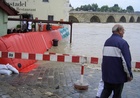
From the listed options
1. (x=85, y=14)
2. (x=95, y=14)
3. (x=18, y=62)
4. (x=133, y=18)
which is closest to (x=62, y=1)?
(x=18, y=62)

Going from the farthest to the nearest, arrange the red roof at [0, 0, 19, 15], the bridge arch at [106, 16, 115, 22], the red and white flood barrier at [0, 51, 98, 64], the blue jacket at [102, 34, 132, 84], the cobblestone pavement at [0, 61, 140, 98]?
the bridge arch at [106, 16, 115, 22], the red roof at [0, 0, 19, 15], the red and white flood barrier at [0, 51, 98, 64], the cobblestone pavement at [0, 61, 140, 98], the blue jacket at [102, 34, 132, 84]

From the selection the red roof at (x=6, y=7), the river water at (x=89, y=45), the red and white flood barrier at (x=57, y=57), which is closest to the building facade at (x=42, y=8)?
the river water at (x=89, y=45)

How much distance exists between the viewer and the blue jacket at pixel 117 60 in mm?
5074

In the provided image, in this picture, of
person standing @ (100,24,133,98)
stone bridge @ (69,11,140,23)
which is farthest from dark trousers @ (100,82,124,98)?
stone bridge @ (69,11,140,23)

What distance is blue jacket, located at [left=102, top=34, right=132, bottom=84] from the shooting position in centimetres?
507

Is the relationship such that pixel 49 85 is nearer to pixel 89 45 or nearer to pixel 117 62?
pixel 117 62

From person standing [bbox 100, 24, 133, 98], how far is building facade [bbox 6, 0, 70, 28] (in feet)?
104

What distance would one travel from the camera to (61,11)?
38.2 metres

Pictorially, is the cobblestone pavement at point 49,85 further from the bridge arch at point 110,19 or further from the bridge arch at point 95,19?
the bridge arch at point 110,19

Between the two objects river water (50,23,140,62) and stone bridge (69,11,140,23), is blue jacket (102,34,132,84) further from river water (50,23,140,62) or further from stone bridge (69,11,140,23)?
stone bridge (69,11,140,23)

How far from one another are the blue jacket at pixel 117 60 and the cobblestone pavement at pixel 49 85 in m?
1.85

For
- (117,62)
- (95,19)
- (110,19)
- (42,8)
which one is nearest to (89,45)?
(42,8)

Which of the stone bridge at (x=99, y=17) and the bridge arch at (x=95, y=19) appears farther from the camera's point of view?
the bridge arch at (x=95, y=19)

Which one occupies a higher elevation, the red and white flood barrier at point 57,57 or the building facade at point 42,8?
the building facade at point 42,8
